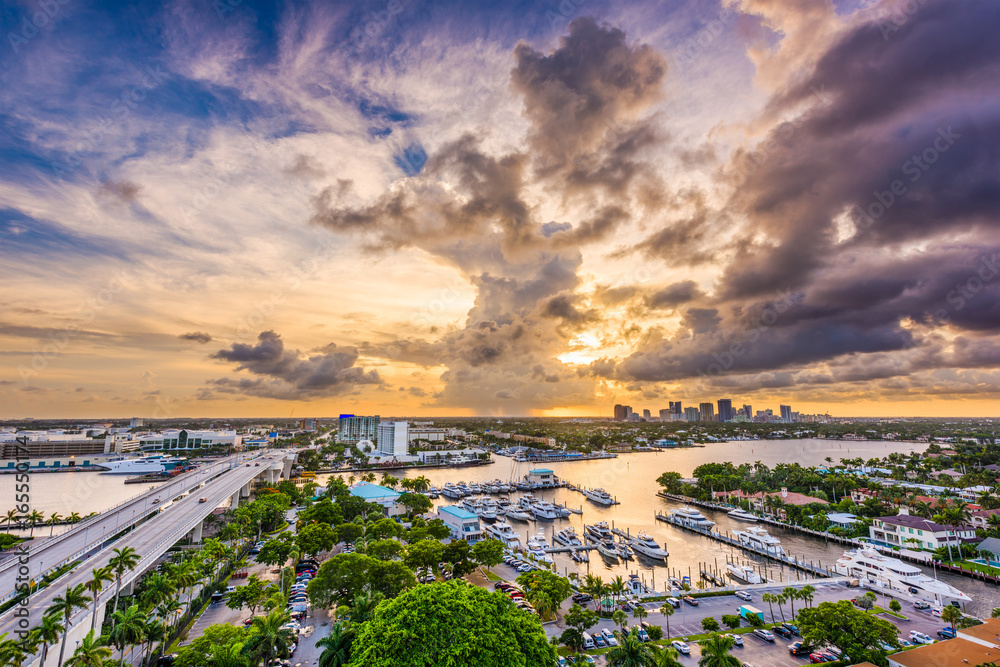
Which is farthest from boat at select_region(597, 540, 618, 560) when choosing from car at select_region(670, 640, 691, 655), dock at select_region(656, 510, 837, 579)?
car at select_region(670, 640, 691, 655)

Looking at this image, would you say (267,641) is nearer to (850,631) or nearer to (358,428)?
(850,631)

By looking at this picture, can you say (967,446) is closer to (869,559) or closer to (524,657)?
(869,559)

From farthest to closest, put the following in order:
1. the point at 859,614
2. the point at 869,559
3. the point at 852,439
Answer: the point at 852,439
the point at 869,559
the point at 859,614

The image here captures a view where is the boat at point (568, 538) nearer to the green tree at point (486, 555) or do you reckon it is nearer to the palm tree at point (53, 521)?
the green tree at point (486, 555)

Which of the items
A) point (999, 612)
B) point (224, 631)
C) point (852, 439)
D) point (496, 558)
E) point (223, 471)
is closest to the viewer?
point (224, 631)

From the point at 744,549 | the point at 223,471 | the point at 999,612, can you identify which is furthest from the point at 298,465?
the point at 999,612

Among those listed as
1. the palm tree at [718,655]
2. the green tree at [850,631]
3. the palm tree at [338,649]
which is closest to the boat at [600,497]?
the green tree at [850,631]

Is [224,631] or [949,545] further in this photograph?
[949,545]
